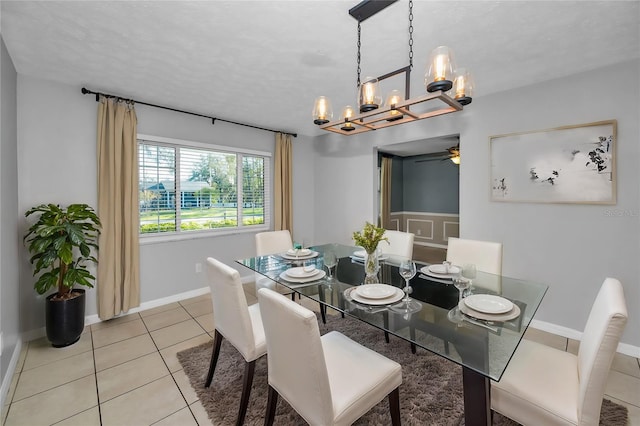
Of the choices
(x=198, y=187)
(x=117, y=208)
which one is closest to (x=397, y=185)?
(x=198, y=187)

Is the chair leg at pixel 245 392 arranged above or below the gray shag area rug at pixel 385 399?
above

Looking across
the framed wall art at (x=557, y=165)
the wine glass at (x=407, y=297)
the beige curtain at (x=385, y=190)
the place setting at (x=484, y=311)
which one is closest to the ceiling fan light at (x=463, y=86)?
the wine glass at (x=407, y=297)

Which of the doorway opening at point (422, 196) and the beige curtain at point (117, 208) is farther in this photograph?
the doorway opening at point (422, 196)

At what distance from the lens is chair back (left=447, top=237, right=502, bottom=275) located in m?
2.17

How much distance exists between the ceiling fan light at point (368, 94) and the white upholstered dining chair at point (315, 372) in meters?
1.33

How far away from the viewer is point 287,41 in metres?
1.97

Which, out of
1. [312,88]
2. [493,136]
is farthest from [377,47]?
[493,136]

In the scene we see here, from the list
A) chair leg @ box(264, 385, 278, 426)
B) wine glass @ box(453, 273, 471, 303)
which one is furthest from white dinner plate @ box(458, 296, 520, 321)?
chair leg @ box(264, 385, 278, 426)

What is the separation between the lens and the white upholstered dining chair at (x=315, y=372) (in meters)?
1.07

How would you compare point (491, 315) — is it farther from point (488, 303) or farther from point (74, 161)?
point (74, 161)

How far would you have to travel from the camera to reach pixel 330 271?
7.11 feet

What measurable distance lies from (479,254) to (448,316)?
1.12 metres

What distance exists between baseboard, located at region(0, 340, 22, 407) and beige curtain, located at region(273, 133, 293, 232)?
292 centimetres

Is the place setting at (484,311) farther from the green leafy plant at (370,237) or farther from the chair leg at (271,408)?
the chair leg at (271,408)
